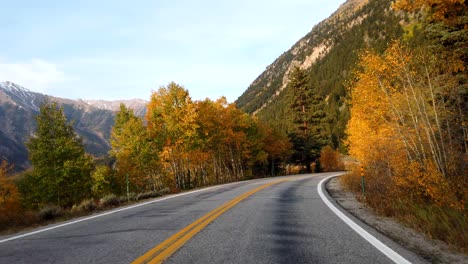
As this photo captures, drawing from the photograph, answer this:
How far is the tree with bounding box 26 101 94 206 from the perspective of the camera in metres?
28.4

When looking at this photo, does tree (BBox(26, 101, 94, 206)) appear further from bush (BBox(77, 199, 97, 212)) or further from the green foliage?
bush (BBox(77, 199, 97, 212))

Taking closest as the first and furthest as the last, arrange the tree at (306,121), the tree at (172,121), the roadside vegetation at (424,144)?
1. the roadside vegetation at (424,144)
2. the tree at (172,121)
3. the tree at (306,121)

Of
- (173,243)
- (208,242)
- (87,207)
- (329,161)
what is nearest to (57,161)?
(87,207)

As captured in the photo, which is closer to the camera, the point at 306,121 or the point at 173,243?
the point at 173,243

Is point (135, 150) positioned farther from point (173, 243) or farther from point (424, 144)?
point (173, 243)

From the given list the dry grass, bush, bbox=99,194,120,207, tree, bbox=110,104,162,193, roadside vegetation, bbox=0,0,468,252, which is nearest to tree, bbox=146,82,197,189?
roadside vegetation, bbox=0,0,468,252

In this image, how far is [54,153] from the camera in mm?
28797

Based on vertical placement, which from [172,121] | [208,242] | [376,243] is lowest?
[376,243]

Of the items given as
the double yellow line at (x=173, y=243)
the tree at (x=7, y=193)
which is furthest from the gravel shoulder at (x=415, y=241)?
the tree at (x=7, y=193)

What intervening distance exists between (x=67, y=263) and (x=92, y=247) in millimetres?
863

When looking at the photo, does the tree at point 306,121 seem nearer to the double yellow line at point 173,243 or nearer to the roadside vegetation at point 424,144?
the roadside vegetation at point 424,144

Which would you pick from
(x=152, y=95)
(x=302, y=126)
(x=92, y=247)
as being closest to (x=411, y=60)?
(x=92, y=247)

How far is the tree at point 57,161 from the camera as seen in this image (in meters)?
28.4

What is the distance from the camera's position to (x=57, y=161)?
2922 cm
